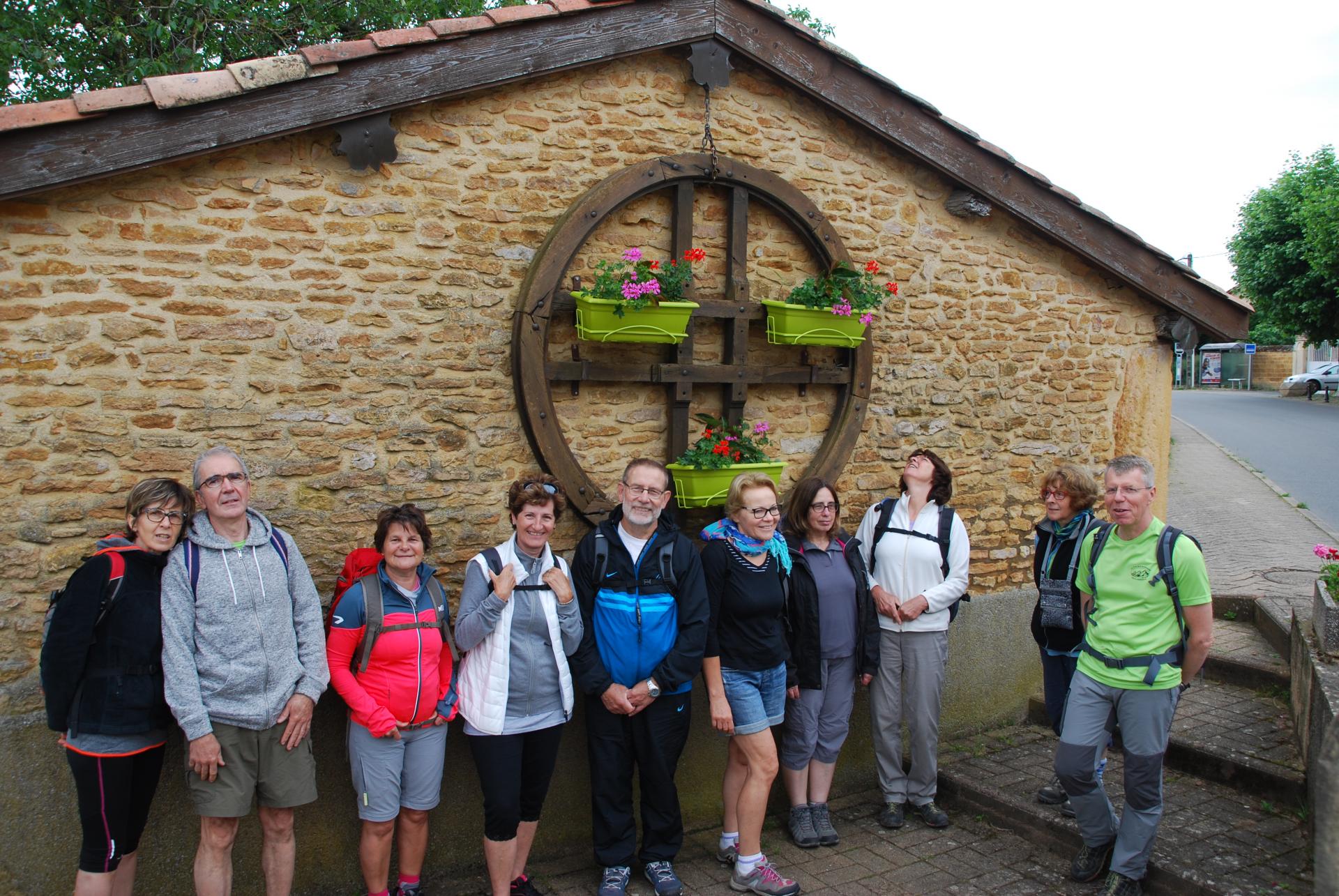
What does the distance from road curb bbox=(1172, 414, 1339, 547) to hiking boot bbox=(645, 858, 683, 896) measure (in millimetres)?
9896

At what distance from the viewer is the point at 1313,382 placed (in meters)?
32.8

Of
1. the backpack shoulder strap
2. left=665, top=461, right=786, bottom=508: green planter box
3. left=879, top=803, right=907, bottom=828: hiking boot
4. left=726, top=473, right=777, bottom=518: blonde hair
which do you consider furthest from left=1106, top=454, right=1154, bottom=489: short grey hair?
the backpack shoulder strap

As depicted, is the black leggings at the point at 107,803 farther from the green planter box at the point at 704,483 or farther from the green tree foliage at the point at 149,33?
the green tree foliage at the point at 149,33

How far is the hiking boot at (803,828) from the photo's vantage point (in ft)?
16.2

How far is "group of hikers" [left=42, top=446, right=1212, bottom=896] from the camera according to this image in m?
3.47

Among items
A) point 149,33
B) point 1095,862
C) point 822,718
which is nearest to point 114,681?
point 822,718

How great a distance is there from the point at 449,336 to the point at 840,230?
8.32ft

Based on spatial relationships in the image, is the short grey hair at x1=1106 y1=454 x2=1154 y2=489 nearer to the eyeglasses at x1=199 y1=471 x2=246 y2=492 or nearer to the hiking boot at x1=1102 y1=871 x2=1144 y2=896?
the hiking boot at x1=1102 y1=871 x2=1144 y2=896

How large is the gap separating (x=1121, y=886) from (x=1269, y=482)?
13781mm

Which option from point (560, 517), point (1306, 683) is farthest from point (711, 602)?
point (1306, 683)

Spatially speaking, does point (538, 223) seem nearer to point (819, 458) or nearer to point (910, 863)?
point (819, 458)

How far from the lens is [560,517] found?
4.93 m

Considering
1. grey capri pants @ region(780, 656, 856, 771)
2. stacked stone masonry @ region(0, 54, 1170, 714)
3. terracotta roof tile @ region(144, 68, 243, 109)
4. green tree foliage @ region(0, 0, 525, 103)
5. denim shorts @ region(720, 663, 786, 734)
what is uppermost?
green tree foliage @ region(0, 0, 525, 103)

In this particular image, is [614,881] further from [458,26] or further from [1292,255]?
[1292,255]
